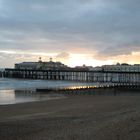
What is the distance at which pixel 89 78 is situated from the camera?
75.8 meters

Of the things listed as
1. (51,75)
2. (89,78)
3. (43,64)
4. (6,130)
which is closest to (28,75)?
(51,75)

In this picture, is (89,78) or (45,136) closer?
(45,136)

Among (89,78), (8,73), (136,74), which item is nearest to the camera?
(136,74)

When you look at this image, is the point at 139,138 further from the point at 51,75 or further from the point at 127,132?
the point at 51,75

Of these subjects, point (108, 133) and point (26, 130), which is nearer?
point (108, 133)

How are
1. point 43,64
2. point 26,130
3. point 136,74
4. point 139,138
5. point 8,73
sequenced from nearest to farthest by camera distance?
point 139,138 < point 26,130 < point 136,74 < point 8,73 < point 43,64

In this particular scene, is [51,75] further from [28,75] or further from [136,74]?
[136,74]

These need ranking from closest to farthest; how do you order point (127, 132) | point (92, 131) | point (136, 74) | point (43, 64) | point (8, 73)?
point (127, 132) < point (92, 131) < point (136, 74) < point (8, 73) < point (43, 64)

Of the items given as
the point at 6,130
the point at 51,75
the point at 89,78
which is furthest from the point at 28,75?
the point at 6,130

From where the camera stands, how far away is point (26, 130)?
9.41m

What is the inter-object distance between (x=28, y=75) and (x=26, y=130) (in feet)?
253

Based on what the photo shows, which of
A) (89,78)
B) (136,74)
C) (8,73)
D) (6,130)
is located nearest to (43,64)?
(8,73)

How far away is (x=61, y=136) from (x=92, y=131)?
2.54 ft

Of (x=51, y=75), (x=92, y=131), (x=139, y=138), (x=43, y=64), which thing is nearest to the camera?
(x=139, y=138)
